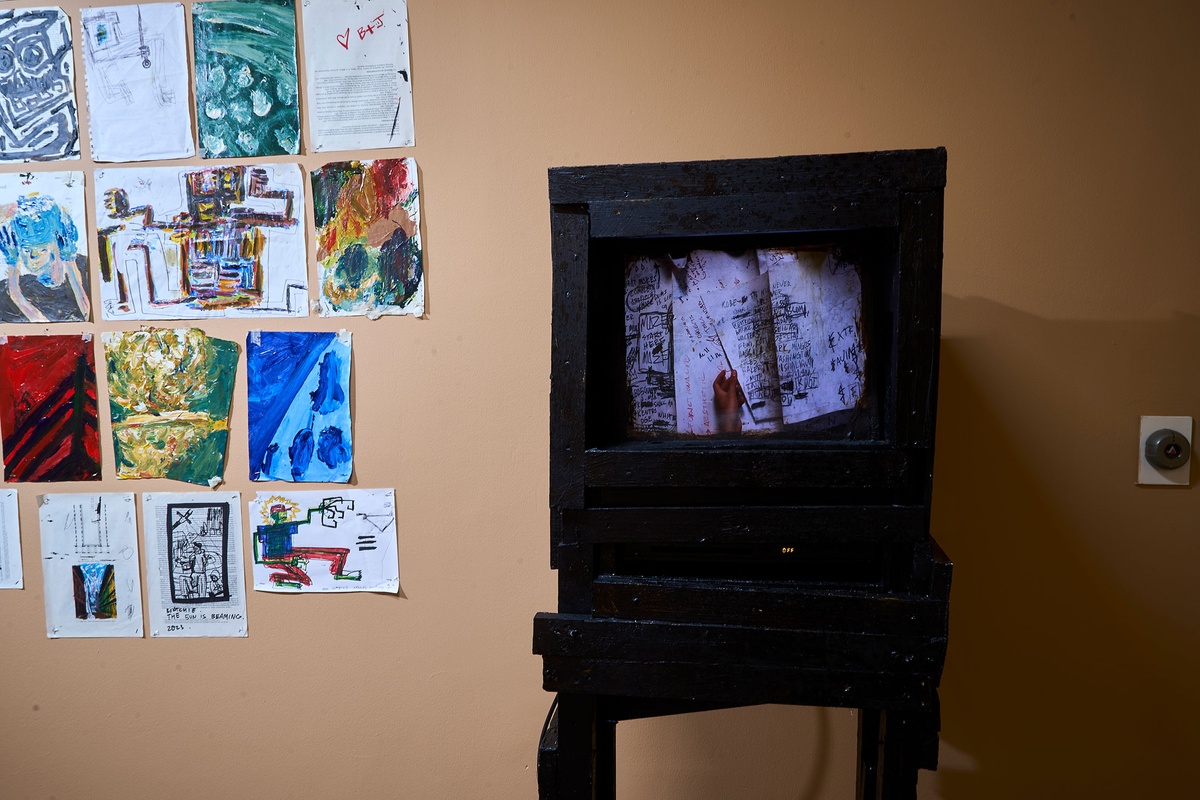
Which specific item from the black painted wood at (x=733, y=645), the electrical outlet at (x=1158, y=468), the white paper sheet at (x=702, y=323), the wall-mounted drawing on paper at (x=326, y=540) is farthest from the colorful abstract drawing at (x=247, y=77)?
the electrical outlet at (x=1158, y=468)

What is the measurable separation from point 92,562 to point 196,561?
24 centimetres

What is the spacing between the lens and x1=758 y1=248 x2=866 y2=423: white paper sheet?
803 mm

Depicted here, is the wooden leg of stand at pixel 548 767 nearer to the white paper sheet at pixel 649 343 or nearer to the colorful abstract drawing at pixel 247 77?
the white paper sheet at pixel 649 343

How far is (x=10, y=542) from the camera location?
58.0 inches

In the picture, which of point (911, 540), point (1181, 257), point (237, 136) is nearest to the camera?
point (911, 540)

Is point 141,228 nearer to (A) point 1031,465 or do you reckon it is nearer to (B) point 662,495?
(B) point 662,495

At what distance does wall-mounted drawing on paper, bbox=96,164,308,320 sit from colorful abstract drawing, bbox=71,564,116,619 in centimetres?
55

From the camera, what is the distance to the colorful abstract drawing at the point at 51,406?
1430 mm

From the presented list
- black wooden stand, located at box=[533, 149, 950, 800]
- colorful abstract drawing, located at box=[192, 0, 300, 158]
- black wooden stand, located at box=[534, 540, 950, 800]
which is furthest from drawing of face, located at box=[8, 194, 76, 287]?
black wooden stand, located at box=[534, 540, 950, 800]

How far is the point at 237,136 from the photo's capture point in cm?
138

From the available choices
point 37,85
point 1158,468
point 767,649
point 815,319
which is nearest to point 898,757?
point 767,649

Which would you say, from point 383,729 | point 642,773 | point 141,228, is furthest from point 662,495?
point 141,228

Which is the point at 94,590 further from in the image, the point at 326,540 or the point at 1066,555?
the point at 1066,555

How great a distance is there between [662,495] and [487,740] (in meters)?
0.91
